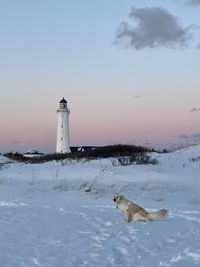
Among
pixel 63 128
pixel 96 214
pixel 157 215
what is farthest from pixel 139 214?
pixel 63 128

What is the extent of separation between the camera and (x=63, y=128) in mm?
55125

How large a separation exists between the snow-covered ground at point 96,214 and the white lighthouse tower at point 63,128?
3138cm

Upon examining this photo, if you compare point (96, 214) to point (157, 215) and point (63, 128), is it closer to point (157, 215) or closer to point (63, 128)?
point (157, 215)

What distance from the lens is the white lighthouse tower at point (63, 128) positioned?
5422 centimetres

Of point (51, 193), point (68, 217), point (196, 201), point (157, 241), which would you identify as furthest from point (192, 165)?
point (157, 241)

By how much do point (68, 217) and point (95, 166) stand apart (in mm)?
8180

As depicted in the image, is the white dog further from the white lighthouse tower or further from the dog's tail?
the white lighthouse tower

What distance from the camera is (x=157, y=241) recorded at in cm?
997

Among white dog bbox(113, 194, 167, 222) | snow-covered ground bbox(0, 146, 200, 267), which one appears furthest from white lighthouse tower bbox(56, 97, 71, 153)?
white dog bbox(113, 194, 167, 222)

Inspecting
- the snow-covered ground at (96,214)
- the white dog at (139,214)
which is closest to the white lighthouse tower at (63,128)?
the snow-covered ground at (96,214)

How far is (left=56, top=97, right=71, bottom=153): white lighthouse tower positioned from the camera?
178 ft

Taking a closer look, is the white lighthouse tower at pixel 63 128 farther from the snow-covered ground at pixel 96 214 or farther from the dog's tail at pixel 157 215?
the dog's tail at pixel 157 215

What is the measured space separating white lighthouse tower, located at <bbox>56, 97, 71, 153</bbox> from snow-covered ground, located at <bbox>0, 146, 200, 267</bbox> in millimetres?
31385

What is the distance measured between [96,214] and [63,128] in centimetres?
4261
